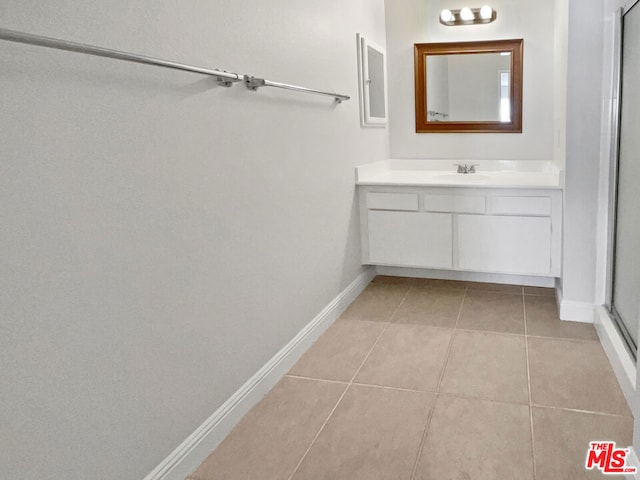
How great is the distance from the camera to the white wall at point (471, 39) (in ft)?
11.7

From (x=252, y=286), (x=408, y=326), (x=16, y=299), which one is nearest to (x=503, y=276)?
(x=408, y=326)

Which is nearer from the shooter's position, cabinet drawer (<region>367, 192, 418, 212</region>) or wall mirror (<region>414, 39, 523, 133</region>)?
cabinet drawer (<region>367, 192, 418, 212</region>)

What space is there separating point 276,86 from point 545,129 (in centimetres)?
224

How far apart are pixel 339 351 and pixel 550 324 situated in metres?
1.12

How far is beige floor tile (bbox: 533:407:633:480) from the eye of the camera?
5.42 ft

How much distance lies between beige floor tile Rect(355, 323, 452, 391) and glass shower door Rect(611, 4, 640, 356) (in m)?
0.78

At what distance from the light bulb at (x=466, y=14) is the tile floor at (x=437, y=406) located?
78.3 inches

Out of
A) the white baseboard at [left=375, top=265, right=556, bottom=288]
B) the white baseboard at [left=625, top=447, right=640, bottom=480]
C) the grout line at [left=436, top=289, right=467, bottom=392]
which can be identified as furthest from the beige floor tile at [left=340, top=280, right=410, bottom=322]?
the white baseboard at [left=625, top=447, right=640, bottom=480]

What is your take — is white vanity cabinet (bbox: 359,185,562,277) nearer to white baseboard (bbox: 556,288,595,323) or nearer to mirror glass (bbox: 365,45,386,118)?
white baseboard (bbox: 556,288,595,323)

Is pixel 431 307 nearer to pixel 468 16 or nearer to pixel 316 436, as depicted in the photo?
pixel 316 436

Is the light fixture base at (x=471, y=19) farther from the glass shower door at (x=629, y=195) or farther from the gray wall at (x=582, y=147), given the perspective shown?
the glass shower door at (x=629, y=195)

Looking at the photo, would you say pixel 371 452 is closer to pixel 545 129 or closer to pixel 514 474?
pixel 514 474

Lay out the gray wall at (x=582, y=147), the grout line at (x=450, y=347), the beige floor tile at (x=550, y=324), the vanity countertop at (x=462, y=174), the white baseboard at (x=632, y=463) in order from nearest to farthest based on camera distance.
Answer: the white baseboard at (x=632, y=463) → the grout line at (x=450, y=347) → the gray wall at (x=582, y=147) → the beige floor tile at (x=550, y=324) → the vanity countertop at (x=462, y=174)

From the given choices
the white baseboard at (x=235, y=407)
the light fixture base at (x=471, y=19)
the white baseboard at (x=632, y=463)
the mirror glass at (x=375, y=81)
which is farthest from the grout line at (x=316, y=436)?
the light fixture base at (x=471, y=19)
